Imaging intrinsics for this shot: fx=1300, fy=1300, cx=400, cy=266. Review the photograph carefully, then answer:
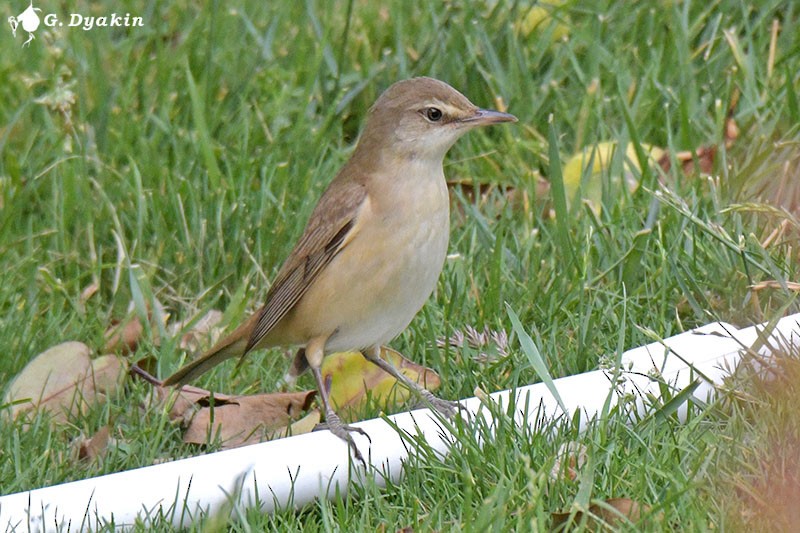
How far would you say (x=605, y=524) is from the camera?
11.3 feet

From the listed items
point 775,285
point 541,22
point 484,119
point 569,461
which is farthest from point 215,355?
point 541,22

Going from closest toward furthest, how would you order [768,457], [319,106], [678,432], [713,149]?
[768,457] < [678,432] < [713,149] < [319,106]

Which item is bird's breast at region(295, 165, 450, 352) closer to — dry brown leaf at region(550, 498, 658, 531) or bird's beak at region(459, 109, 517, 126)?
bird's beak at region(459, 109, 517, 126)

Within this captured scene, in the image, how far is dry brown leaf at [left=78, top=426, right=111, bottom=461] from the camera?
4.57m

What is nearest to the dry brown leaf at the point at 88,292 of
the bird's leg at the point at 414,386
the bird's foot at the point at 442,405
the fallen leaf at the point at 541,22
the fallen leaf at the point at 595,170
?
the bird's leg at the point at 414,386

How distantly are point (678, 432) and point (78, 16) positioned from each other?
5045 millimetres

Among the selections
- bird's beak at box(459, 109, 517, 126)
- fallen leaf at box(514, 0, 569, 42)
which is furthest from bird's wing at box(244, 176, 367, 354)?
fallen leaf at box(514, 0, 569, 42)

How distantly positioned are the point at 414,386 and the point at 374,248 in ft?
1.71

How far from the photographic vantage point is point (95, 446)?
4598 mm

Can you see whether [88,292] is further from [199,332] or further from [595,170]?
[595,170]

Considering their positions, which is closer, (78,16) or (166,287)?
(166,287)

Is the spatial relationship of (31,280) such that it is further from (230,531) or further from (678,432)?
(678,432)

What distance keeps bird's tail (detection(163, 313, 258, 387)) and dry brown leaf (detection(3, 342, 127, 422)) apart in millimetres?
324

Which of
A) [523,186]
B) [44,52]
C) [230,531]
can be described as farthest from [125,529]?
A: [44,52]
